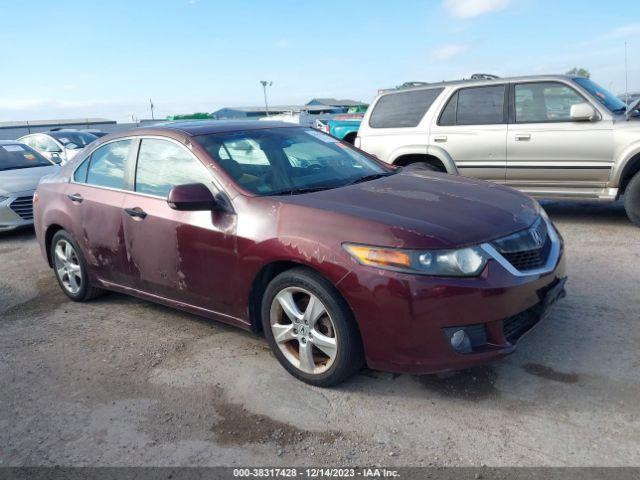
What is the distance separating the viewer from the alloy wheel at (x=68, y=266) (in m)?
5.14

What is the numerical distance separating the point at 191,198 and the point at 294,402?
1.37 metres

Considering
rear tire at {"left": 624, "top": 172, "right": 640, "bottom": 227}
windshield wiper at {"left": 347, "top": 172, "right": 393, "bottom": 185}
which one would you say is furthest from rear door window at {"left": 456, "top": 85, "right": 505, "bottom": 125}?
windshield wiper at {"left": 347, "top": 172, "right": 393, "bottom": 185}

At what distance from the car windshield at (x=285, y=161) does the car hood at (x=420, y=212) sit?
0.24m

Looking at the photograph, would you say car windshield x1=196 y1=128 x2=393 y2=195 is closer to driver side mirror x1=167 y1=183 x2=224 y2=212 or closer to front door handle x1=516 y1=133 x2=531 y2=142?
driver side mirror x1=167 y1=183 x2=224 y2=212

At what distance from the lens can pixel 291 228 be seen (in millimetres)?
3361

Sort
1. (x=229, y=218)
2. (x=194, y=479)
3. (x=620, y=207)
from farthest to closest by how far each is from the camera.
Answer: (x=620, y=207)
(x=229, y=218)
(x=194, y=479)

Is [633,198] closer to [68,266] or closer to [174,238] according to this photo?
[174,238]

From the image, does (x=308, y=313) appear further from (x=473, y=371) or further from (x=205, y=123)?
(x=205, y=123)

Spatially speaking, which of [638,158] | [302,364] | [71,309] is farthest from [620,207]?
[71,309]

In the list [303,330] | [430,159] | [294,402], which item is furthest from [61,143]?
[294,402]

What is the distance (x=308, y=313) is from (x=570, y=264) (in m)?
3.14

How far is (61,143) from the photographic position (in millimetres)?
15609

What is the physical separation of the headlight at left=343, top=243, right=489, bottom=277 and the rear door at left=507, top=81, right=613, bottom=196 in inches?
173

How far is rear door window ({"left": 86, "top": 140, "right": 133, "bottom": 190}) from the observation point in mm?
4605
